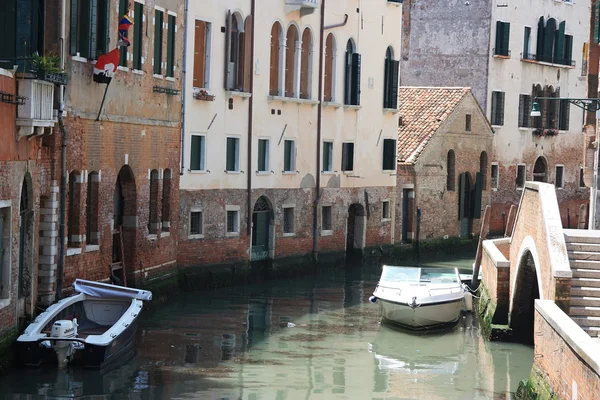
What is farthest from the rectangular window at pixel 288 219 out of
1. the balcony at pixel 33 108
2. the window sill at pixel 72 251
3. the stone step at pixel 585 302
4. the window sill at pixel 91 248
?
the stone step at pixel 585 302

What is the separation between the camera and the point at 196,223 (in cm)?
2370

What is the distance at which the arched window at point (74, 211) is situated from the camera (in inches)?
710

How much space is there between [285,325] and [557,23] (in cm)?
2524

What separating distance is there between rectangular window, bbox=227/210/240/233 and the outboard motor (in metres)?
10.2

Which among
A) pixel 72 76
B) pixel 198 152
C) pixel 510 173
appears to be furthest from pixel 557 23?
pixel 72 76

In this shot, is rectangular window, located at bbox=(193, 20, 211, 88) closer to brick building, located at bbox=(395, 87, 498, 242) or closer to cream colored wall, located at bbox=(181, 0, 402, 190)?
cream colored wall, located at bbox=(181, 0, 402, 190)

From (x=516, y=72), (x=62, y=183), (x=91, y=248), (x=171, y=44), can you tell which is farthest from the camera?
(x=516, y=72)

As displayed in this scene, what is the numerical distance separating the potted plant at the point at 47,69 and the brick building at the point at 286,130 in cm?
767

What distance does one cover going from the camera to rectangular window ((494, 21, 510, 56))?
38625 millimetres

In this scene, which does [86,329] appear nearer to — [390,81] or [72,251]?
[72,251]

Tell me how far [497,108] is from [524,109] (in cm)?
215

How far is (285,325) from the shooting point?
65.9ft

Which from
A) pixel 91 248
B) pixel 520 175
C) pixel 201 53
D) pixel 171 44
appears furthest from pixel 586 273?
pixel 520 175

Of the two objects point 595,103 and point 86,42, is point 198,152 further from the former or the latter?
point 595,103
